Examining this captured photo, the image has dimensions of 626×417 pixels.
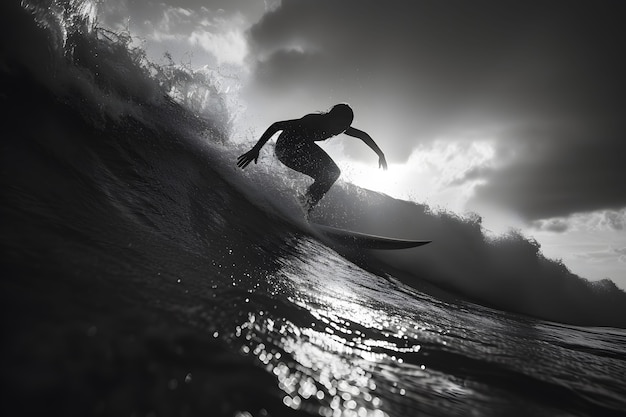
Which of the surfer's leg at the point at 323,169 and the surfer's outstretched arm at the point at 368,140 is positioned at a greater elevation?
the surfer's outstretched arm at the point at 368,140

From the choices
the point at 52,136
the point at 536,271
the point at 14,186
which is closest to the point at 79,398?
the point at 14,186

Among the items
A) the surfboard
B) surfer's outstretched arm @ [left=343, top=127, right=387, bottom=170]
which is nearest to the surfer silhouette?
surfer's outstretched arm @ [left=343, top=127, right=387, bottom=170]

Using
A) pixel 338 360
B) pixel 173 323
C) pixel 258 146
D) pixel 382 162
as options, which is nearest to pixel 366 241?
pixel 382 162

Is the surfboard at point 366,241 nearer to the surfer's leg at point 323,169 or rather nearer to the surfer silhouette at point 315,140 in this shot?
the surfer silhouette at point 315,140

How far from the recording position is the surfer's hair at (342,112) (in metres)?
4.32

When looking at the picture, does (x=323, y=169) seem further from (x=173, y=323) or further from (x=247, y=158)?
(x=173, y=323)

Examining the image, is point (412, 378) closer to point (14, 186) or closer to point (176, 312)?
point (176, 312)

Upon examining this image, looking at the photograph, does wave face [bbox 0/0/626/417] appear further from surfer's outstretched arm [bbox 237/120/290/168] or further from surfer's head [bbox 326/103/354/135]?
surfer's head [bbox 326/103/354/135]

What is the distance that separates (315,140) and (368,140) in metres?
0.90

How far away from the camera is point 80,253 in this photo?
3.69 ft

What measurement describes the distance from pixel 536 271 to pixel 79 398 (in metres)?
18.9

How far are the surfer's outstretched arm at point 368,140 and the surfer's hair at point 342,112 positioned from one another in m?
0.43

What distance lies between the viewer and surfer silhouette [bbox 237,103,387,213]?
175 inches

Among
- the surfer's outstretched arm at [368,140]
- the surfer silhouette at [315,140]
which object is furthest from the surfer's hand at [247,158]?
the surfer's outstretched arm at [368,140]
